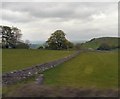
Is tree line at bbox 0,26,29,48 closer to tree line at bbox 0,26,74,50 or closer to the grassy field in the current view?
tree line at bbox 0,26,74,50

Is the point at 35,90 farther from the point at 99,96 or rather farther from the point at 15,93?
the point at 99,96

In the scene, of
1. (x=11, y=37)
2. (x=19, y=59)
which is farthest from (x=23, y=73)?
(x=11, y=37)

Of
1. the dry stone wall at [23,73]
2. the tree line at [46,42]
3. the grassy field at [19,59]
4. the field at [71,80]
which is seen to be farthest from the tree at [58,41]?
the field at [71,80]

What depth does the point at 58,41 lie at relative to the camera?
9000 centimetres

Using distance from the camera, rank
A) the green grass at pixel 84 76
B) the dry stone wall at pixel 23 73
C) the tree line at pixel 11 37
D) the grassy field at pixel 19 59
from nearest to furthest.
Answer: the dry stone wall at pixel 23 73, the green grass at pixel 84 76, the grassy field at pixel 19 59, the tree line at pixel 11 37

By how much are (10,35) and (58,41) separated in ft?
52.0

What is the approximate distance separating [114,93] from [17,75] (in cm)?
1573

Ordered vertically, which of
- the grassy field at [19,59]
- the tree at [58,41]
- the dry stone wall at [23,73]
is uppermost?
the tree at [58,41]

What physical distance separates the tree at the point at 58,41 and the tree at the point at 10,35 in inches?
418

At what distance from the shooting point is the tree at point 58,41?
292 ft

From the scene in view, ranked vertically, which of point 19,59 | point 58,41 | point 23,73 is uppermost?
point 58,41

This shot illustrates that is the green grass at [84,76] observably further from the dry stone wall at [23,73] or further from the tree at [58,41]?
the tree at [58,41]

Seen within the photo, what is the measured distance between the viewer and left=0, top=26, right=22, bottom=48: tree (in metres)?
85.2

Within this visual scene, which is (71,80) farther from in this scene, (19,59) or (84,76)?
(19,59)
